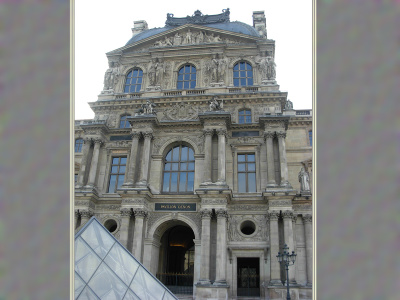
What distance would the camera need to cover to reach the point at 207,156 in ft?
74.8

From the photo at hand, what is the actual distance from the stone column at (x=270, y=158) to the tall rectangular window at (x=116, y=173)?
11428 millimetres

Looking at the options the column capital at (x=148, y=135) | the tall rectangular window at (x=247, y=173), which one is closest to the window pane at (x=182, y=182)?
the column capital at (x=148, y=135)

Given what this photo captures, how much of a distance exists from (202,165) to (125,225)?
22.9 feet

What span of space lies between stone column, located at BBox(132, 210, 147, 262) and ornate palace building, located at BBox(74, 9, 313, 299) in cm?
7

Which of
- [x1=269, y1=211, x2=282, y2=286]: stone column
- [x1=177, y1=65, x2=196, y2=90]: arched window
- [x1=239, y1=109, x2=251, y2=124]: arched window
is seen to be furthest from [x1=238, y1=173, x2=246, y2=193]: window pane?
[x1=177, y1=65, x2=196, y2=90]: arched window

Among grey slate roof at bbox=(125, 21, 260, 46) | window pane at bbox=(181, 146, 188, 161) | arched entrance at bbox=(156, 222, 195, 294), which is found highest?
grey slate roof at bbox=(125, 21, 260, 46)

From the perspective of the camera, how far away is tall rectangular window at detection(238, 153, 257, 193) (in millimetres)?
23062

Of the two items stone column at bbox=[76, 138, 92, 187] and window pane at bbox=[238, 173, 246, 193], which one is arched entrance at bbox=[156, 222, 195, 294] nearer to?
window pane at bbox=[238, 173, 246, 193]

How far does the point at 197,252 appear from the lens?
21.0 m

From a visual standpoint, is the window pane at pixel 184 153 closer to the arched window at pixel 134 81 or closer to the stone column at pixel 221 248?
the stone column at pixel 221 248

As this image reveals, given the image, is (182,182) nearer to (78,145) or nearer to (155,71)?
(155,71)

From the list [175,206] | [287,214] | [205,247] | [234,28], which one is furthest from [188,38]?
[205,247]
